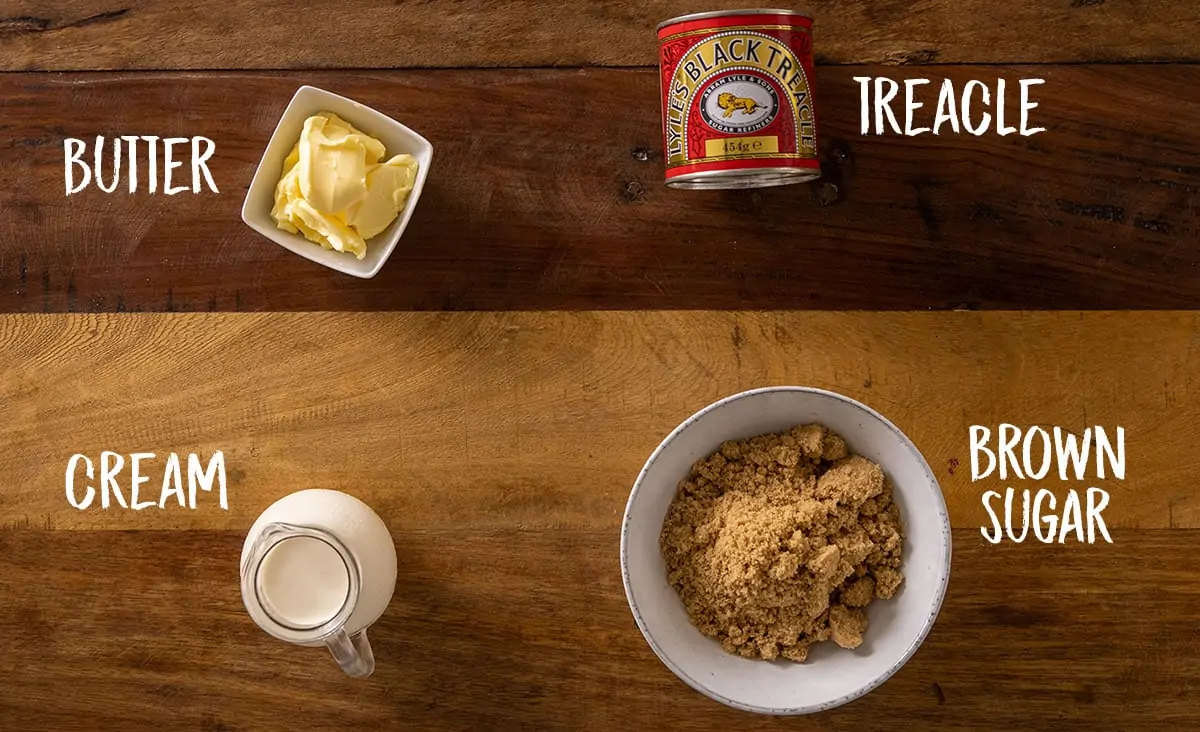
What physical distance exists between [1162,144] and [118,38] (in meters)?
1.19

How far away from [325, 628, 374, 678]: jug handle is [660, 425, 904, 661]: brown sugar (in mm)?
319

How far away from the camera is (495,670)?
3.71 ft

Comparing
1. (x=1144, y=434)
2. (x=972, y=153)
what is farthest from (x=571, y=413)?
(x=1144, y=434)

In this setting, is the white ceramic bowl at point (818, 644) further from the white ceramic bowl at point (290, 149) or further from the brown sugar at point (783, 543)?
the white ceramic bowl at point (290, 149)

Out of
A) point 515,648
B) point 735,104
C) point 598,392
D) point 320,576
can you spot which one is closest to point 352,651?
point 320,576

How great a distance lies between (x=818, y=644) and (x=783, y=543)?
14 cm

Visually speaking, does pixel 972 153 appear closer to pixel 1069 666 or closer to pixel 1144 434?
pixel 1144 434

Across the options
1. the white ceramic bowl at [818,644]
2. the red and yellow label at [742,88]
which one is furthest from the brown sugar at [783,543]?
the red and yellow label at [742,88]

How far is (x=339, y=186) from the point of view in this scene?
1029mm

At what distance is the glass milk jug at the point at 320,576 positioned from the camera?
966mm

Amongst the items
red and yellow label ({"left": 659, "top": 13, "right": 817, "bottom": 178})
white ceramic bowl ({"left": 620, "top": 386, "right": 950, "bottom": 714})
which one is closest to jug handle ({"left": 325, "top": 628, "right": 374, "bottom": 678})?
white ceramic bowl ({"left": 620, "top": 386, "right": 950, "bottom": 714})

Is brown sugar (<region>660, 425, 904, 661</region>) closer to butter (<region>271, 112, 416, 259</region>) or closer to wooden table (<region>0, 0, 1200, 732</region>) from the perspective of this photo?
wooden table (<region>0, 0, 1200, 732</region>)

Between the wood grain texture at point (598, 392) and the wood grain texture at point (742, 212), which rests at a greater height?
the wood grain texture at point (742, 212)

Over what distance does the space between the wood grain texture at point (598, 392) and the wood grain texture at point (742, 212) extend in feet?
0.10
